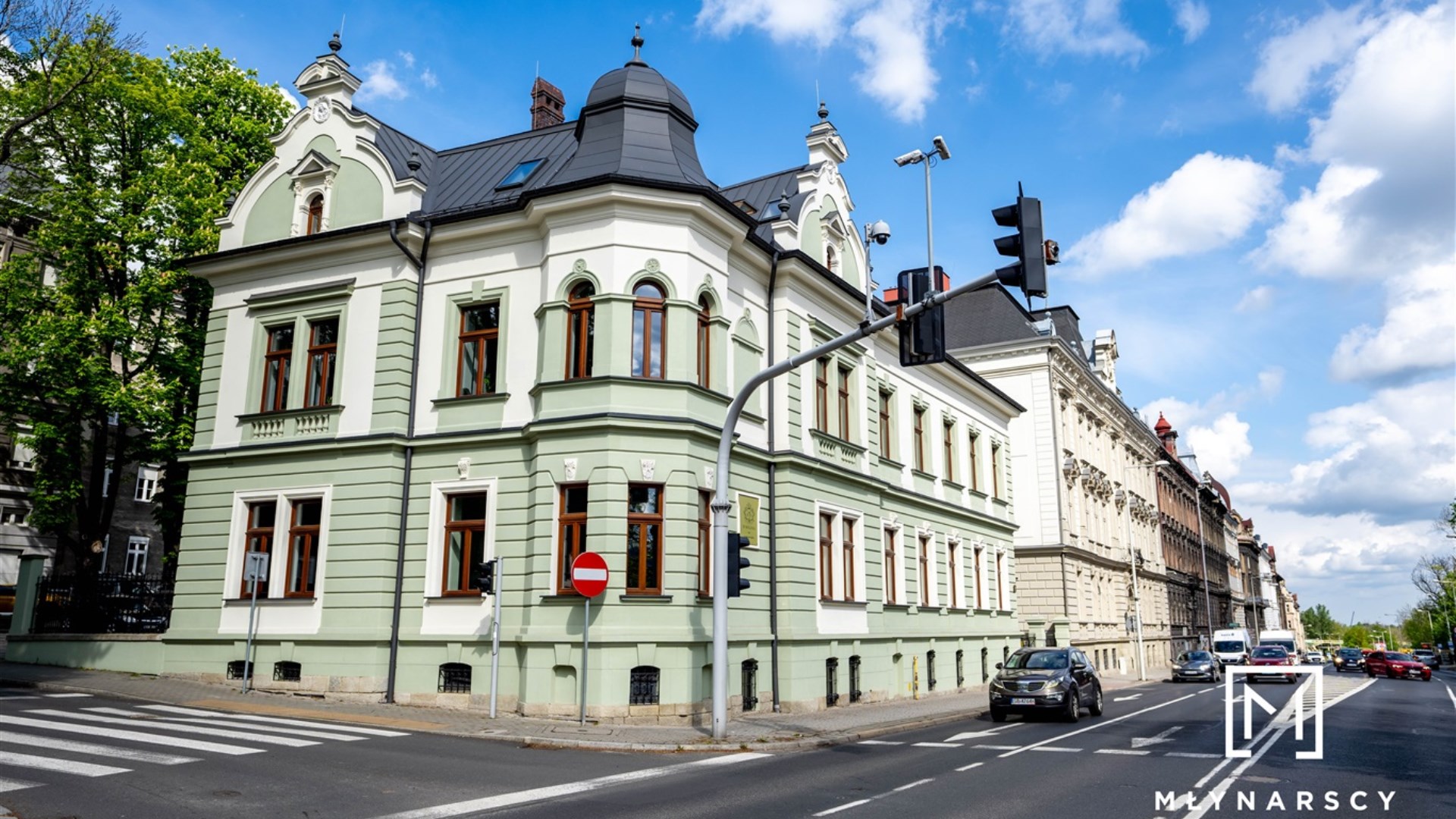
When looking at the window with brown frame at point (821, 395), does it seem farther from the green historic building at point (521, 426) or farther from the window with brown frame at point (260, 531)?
the window with brown frame at point (260, 531)

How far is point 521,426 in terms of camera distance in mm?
19328

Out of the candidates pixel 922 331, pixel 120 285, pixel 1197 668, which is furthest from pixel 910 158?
pixel 1197 668

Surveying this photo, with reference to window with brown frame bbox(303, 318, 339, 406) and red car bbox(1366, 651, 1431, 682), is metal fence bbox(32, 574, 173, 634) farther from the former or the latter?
red car bbox(1366, 651, 1431, 682)

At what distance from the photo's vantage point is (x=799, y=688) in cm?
2025

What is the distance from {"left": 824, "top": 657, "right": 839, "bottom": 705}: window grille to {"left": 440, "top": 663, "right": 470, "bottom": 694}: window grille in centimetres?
785

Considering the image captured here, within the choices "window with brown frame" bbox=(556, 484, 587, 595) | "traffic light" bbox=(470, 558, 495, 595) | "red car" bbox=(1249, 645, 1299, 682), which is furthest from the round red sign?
"red car" bbox=(1249, 645, 1299, 682)

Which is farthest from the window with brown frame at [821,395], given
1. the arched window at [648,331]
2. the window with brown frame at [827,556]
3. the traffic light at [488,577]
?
the traffic light at [488,577]

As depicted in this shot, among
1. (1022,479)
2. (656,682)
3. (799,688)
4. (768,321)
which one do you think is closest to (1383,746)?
(799,688)

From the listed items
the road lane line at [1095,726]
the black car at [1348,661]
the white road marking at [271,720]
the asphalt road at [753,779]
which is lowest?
the black car at [1348,661]

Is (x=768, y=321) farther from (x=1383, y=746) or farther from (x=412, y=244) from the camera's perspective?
(x=1383, y=746)

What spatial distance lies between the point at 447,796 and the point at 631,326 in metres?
10.4

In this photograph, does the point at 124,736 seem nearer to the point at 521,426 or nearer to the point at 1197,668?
the point at 521,426

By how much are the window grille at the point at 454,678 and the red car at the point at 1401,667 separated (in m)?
48.3

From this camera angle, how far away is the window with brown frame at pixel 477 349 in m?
20.3
